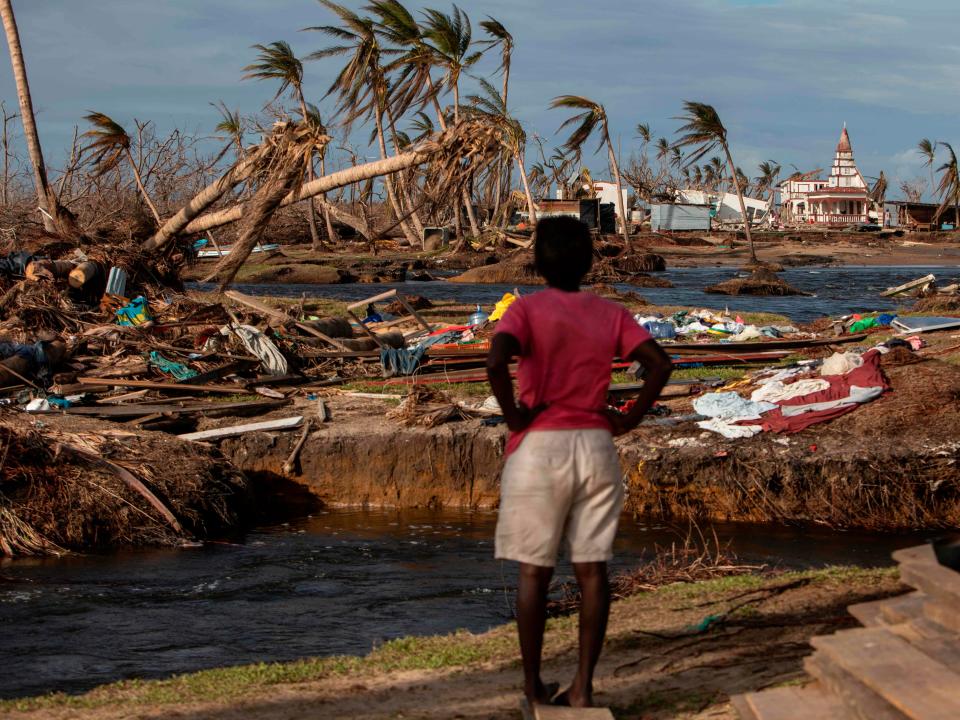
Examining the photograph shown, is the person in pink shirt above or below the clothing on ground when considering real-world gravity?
above

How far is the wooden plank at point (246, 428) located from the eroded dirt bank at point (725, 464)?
94 millimetres

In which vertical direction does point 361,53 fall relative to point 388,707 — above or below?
above

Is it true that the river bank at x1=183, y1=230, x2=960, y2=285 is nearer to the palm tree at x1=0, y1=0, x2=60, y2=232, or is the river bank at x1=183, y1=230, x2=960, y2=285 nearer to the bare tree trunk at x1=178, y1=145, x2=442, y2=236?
the palm tree at x1=0, y1=0, x2=60, y2=232

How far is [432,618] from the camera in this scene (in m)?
7.13

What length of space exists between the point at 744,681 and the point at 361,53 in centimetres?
3827

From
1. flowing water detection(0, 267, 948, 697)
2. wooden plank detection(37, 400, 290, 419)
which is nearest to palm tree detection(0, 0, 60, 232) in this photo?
wooden plank detection(37, 400, 290, 419)

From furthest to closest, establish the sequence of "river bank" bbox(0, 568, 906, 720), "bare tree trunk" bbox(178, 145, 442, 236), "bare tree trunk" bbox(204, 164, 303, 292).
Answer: "bare tree trunk" bbox(178, 145, 442, 236) < "bare tree trunk" bbox(204, 164, 303, 292) < "river bank" bbox(0, 568, 906, 720)

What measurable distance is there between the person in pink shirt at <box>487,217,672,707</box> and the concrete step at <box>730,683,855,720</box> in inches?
21.0

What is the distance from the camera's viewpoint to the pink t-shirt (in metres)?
3.91

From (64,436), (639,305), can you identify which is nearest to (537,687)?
(64,436)

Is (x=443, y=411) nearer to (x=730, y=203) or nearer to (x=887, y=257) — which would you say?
(x=887, y=257)

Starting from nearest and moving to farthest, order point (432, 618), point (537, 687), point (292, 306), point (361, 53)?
point (537, 687)
point (432, 618)
point (292, 306)
point (361, 53)

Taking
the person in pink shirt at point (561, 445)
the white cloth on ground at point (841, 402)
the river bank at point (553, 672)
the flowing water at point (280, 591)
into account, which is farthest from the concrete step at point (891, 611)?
the white cloth on ground at point (841, 402)

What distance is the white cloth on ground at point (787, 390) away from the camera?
10688 millimetres
